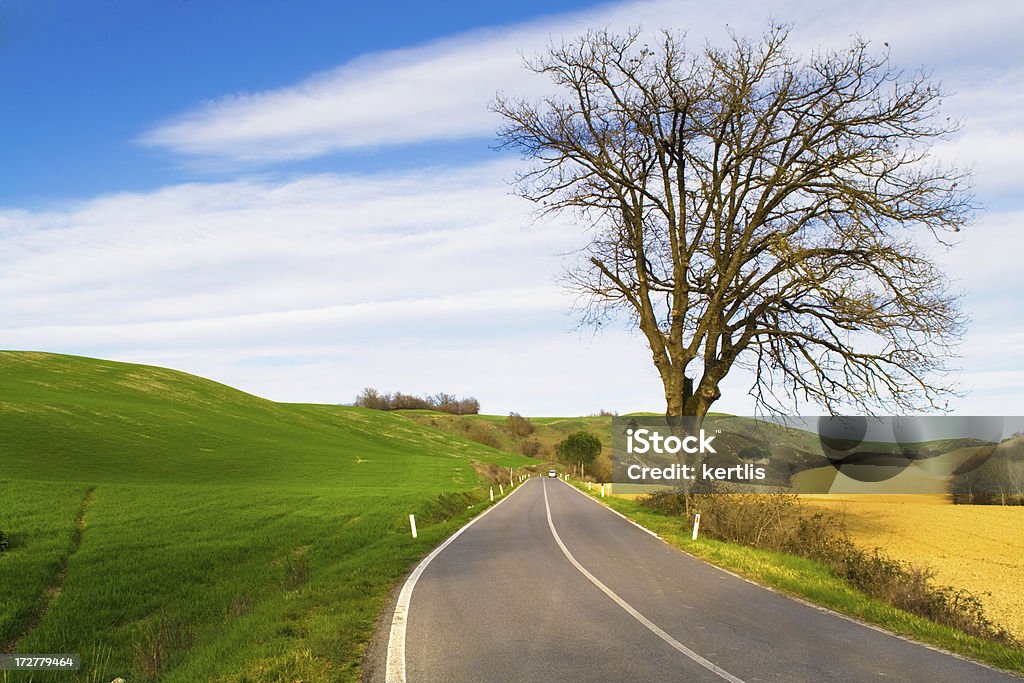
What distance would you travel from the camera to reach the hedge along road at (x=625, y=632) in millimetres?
6637

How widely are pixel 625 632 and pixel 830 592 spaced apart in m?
4.52

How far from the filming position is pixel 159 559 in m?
19.2

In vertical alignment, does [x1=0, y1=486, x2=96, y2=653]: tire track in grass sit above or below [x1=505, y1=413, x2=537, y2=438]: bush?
below

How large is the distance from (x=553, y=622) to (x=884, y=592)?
18.8 feet

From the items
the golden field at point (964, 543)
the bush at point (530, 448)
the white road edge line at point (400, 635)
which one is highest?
the white road edge line at point (400, 635)

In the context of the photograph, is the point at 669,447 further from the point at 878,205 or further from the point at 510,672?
the point at 510,672

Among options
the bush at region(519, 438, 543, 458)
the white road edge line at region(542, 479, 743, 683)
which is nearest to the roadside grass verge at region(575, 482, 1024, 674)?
the white road edge line at region(542, 479, 743, 683)

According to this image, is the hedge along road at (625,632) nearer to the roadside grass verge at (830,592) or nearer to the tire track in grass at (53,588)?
the roadside grass verge at (830,592)

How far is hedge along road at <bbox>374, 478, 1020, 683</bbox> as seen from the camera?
6.64 m

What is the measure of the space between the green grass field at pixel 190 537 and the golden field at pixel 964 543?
430 inches

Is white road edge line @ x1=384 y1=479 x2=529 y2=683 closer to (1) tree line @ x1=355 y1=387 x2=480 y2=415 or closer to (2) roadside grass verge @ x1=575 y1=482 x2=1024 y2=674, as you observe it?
(2) roadside grass verge @ x1=575 y1=482 x2=1024 y2=674

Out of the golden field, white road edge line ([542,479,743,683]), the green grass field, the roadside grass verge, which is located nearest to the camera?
white road edge line ([542,479,743,683])

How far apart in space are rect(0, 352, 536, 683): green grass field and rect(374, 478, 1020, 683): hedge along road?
Answer: 0.92 m

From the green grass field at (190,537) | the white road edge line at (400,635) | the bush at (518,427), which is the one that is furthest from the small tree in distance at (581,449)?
the white road edge line at (400,635)
